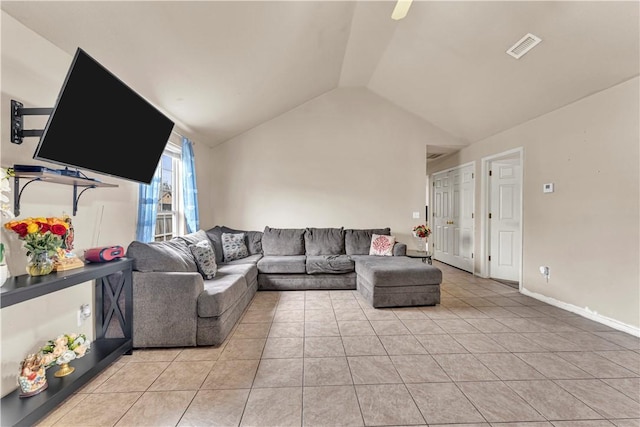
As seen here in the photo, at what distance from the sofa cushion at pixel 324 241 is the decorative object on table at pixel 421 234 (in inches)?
49.7

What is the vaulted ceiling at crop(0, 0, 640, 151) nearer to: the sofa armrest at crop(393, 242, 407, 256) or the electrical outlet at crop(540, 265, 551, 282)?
the electrical outlet at crop(540, 265, 551, 282)

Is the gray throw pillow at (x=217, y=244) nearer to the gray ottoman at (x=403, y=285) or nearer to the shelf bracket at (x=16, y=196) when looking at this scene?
the gray ottoman at (x=403, y=285)

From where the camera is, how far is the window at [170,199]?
3.69 meters

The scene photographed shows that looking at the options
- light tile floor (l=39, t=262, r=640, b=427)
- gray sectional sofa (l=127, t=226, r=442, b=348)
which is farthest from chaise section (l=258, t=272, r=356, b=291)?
light tile floor (l=39, t=262, r=640, b=427)

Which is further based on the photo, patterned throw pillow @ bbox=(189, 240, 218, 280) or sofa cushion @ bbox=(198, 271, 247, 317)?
patterned throw pillow @ bbox=(189, 240, 218, 280)

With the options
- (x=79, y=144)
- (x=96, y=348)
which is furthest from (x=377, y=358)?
(x=79, y=144)

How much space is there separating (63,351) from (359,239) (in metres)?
3.64

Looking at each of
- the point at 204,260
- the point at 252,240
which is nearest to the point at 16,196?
the point at 204,260

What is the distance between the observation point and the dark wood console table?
142cm

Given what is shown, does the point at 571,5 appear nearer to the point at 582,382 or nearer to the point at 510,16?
the point at 510,16

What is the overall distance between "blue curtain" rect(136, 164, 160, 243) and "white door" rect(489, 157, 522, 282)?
16.1 feet

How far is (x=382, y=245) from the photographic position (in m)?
4.38

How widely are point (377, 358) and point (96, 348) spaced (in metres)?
2.15

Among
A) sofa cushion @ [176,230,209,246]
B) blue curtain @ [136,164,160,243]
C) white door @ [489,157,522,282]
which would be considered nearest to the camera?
blue curtain @ [136,164,160,243]
